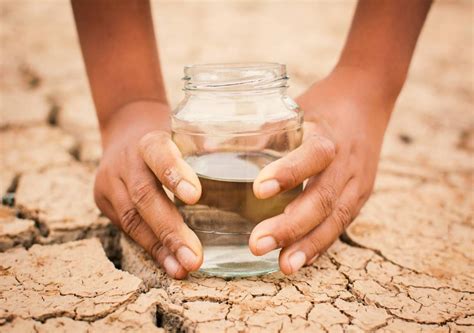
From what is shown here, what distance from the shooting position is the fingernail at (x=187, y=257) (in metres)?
1.16

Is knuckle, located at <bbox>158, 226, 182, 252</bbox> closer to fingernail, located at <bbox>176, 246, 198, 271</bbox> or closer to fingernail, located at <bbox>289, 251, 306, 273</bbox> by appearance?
fingernail, located at <bbox>176, 246, 198, 271</bbox>

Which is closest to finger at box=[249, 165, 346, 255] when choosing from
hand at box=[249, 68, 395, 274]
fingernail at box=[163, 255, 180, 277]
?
hand at box=[249, 68, 395, 274]

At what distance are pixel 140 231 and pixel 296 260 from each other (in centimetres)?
39

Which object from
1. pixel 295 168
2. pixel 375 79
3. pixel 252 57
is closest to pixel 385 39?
pixel 375 79

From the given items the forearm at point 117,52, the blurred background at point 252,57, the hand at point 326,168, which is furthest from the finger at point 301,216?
the blurred background at point 252,57

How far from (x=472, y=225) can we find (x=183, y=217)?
998 mm

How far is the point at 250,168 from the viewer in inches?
47.4

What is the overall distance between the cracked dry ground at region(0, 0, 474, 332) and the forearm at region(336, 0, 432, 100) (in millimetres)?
462

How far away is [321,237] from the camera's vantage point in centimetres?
129

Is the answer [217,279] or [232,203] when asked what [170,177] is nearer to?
[232,203]

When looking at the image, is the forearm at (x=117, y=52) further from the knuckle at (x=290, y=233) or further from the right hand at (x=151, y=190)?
the knuckle at (x=290, y=233)

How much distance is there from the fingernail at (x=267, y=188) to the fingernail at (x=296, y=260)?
0.62ft

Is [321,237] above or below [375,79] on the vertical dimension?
below

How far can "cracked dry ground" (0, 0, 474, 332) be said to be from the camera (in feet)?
3.90
